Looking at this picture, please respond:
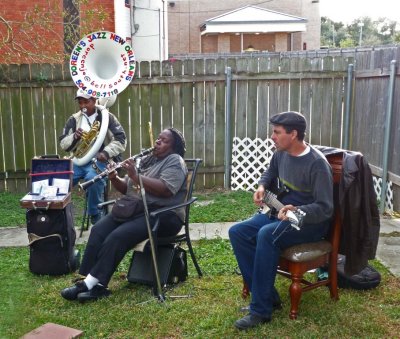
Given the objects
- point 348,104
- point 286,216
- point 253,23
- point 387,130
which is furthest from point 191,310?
point 253,23

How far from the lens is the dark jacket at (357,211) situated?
364cm

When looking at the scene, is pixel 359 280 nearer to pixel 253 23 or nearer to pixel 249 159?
pixel 249 159

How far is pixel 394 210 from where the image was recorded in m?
6.62

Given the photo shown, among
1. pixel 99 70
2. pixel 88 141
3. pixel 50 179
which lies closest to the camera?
pixel 50 179

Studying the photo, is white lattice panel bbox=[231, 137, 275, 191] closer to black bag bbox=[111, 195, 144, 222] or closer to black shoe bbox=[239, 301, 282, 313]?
black bag bbox=[111, 195, 144, 222]

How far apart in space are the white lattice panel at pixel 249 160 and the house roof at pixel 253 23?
24098 millimetres

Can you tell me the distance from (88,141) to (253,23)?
26.6m

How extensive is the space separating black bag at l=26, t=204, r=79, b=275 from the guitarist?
5.60ft

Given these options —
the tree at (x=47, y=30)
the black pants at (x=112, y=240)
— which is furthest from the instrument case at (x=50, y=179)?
the tree at (x=47, y=30)

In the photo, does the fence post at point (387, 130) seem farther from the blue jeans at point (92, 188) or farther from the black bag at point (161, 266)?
the blue jeans at point (92, 188)

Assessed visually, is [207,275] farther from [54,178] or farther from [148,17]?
[148,17]

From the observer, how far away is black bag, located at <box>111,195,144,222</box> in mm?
4247

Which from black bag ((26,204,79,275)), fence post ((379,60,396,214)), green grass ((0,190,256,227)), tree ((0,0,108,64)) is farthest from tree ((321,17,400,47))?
Answer: black bag ((26,204,79,275))

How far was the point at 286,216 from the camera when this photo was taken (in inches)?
136
